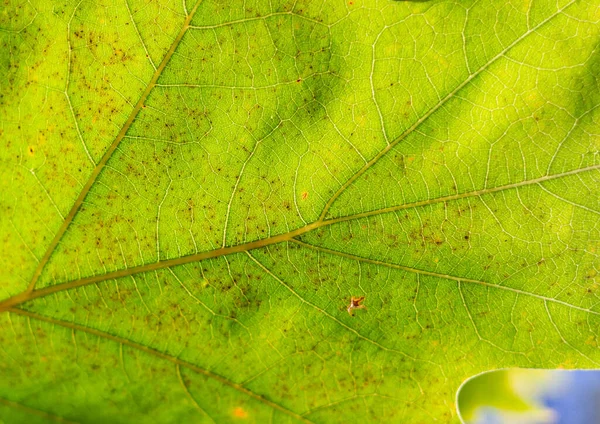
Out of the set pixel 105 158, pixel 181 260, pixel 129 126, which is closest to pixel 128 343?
pixel 181 260

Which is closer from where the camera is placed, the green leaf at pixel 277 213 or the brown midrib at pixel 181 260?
the green leaf at pixel 277 213

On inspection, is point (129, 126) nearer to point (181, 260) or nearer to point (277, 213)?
point (181, 260)

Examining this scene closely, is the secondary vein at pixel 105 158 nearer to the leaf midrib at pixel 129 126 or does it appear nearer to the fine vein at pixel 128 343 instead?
the leaf midrib at pixel 129 126

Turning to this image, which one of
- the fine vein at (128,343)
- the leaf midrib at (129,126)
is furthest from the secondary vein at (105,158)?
the fine vein at (128,343)

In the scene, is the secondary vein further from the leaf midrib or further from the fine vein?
the fine vein

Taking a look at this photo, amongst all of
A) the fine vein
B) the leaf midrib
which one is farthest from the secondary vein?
the fine vein

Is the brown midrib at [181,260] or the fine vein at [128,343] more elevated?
the brown midrib at [181,260]

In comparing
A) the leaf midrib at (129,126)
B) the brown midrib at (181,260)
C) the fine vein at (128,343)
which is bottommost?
the fine vein at (128,343)

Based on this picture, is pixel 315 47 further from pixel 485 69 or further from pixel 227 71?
pixel 485 69
